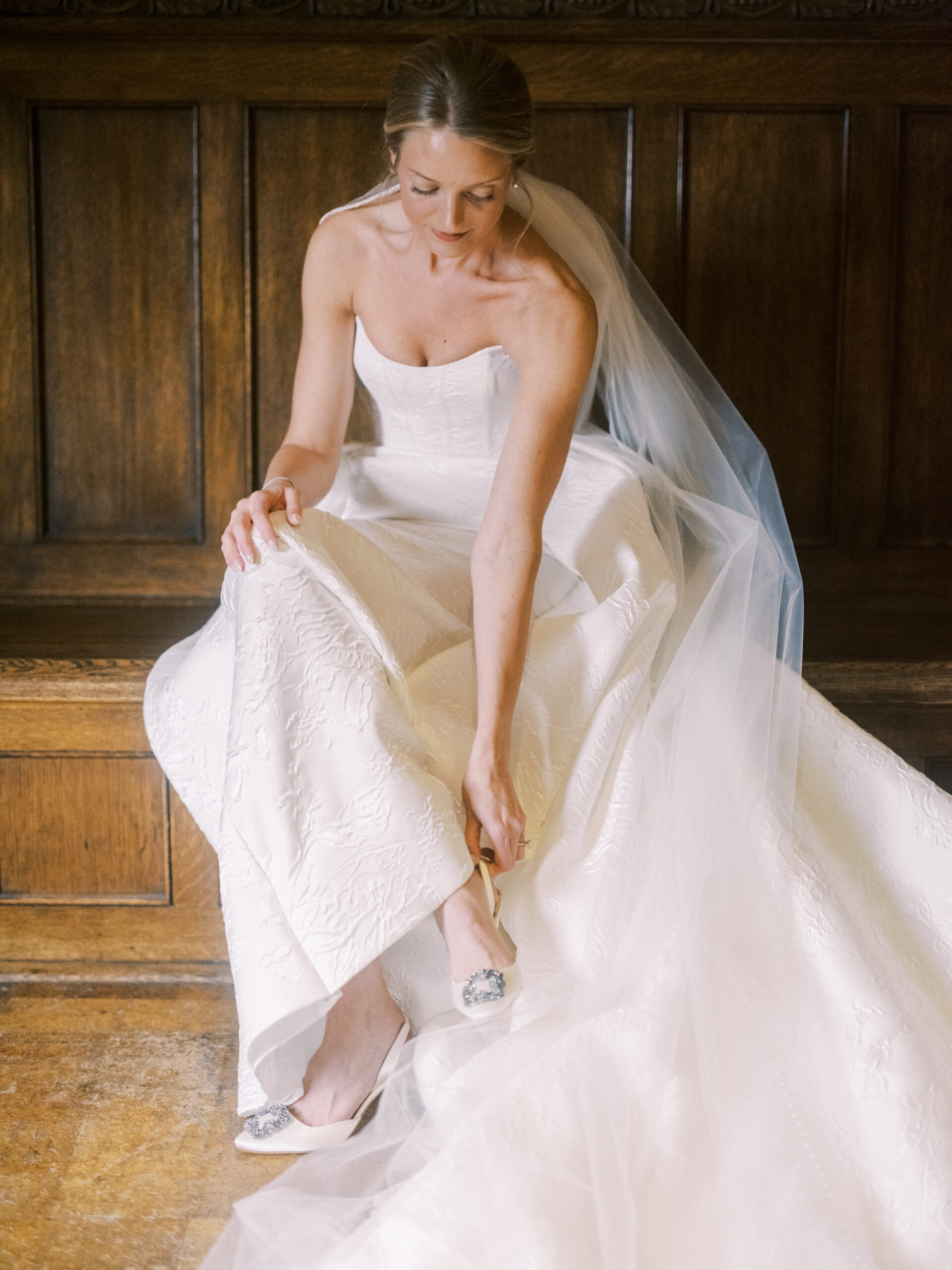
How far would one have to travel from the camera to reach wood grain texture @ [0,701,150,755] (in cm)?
A: 185

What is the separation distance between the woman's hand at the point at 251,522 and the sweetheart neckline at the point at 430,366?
0.39 m

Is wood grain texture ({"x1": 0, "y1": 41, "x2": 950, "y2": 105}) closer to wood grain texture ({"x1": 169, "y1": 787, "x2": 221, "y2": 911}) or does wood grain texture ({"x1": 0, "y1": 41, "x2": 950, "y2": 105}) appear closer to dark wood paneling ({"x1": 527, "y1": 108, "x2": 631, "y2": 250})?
dark wood paneling ({"x1": 527, "y1": 108, "x2": 631, "y2": 250})

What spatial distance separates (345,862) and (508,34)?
1780mm

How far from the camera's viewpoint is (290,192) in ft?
7.57

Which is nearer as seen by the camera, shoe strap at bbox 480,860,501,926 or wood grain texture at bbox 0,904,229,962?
shoe strap at bbox 480,860,501,926

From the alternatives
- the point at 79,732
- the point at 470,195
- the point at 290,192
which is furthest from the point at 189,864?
the point at 290,192

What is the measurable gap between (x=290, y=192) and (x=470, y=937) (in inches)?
66.5

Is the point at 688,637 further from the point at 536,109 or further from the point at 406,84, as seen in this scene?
the point at 536,109

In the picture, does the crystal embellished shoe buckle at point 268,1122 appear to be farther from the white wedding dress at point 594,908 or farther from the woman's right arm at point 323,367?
the woman's right arm at point 323,367

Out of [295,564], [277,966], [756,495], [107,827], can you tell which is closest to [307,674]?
[295,564]

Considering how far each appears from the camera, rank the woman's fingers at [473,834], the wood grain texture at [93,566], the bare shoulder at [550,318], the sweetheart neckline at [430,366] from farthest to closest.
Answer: the wood grain texture at [93,566], the sweetheart neckline at [430,366], the bare shoulder at [550,318], the woman's fingers at [473,834]

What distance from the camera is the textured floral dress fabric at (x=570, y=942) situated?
1133 mm

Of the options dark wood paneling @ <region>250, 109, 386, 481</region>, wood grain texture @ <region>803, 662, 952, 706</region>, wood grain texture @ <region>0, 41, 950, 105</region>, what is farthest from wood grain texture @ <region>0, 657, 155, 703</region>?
wood grain texture @ <region>0, 41, 950, 105</region>

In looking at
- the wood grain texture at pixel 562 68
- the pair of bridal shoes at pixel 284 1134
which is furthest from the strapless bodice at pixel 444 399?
the pair of bridal shoes at pixel 284 1134
